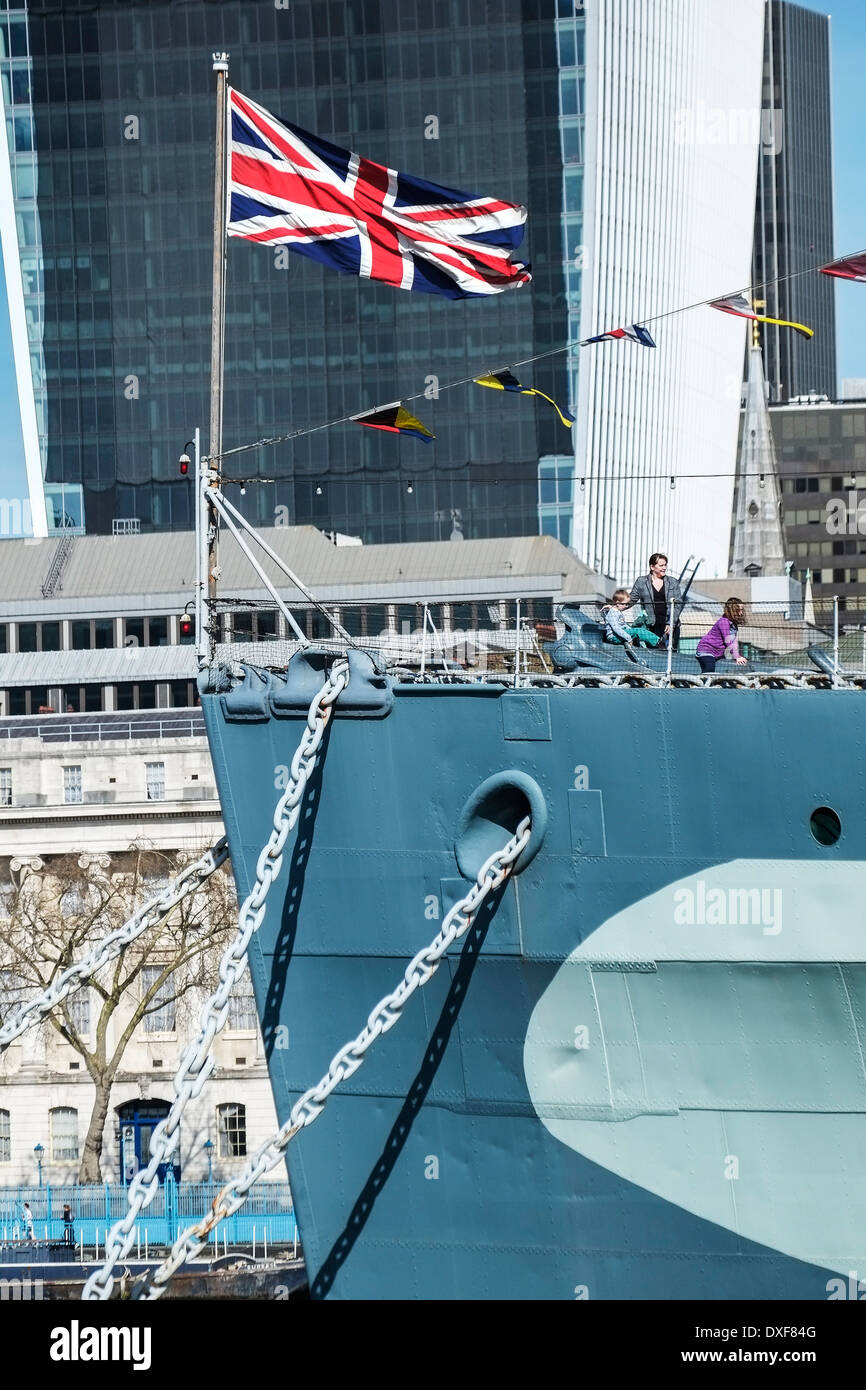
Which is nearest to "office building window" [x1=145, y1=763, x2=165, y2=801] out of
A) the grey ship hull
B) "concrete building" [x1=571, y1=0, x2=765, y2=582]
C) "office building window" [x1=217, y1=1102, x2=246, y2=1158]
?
"office building window" [x1=217, y1=1102, x2=246, y2=1158]

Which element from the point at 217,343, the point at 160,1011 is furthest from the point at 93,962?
the point at 160,1011

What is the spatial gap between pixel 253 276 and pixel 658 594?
102 m

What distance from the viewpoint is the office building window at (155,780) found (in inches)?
2395

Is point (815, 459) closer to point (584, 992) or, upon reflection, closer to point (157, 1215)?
point (157, 1215)

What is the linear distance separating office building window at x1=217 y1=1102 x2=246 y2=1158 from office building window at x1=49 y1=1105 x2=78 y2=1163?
3.86 m

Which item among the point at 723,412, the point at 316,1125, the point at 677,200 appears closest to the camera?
the point at 316,1125

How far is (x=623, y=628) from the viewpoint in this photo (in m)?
20.3

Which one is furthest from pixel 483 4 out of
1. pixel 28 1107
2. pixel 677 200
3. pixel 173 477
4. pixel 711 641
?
pixel 711 641

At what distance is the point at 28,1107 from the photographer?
5531 centimetres

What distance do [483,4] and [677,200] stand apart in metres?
16.3

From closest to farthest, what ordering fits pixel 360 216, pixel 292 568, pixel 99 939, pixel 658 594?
1. pixel 658 594
2. pixel 360 216
3. pixel 99 939
4. pixel 292 568

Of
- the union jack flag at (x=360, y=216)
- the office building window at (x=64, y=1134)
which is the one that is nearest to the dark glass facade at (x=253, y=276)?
the office building window at (x=64, y=1134)

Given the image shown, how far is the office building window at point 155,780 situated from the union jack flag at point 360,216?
4002 cm
